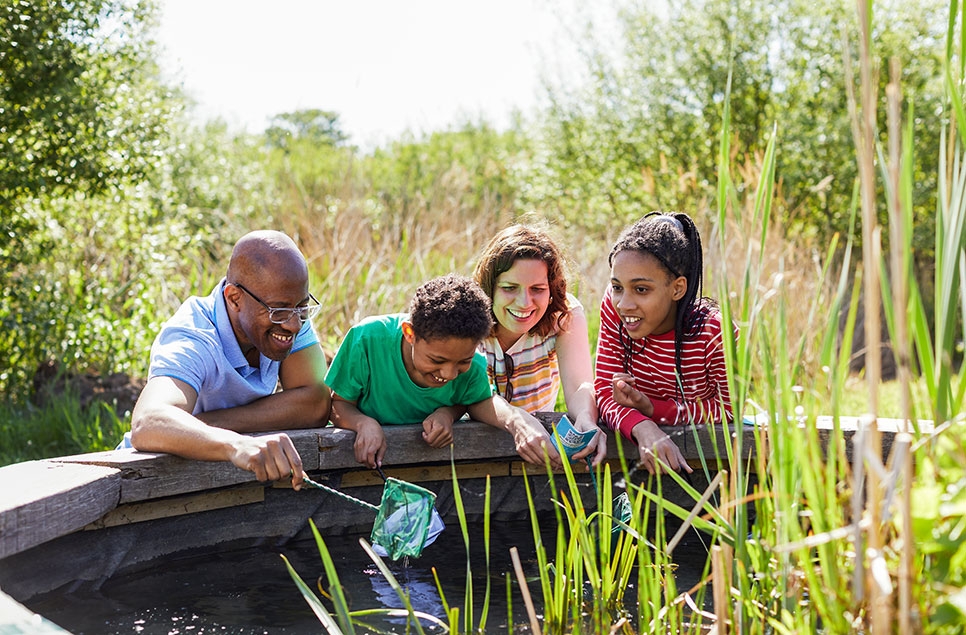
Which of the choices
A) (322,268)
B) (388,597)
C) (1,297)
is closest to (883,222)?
(322,268)

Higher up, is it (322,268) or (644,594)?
(322,268)

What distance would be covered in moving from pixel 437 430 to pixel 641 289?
86 centimetres

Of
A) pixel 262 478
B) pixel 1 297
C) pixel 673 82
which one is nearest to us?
pixel 262 478

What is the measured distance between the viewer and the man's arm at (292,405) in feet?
10.7

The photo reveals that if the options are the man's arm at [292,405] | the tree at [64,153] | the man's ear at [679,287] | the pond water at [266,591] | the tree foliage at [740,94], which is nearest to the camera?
the pond water at [266,591]

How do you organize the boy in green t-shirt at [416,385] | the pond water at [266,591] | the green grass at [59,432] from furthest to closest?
the green grass at [59,432], the boy in green t-shirt at [416,385], the pond water at [266,591]

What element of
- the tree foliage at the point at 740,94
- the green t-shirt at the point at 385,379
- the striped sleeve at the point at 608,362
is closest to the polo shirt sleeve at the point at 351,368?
the green t-shirt at the point at 385,379

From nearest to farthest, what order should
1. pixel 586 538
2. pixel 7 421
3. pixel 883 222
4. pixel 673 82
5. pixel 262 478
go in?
1. pixel 586 538
2. pixel 262 478
3. pixel 7 421
4. pixel 673 82
5. pixel 883 222

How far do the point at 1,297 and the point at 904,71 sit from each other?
1054 centimetres

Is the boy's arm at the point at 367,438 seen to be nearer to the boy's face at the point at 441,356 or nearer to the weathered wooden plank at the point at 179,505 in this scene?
the boy's face at the point at 441,356

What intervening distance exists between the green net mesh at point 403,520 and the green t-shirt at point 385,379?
58 cm

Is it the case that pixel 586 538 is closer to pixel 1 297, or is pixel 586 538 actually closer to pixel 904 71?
pixel 1 297

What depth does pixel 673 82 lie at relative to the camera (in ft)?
38.9

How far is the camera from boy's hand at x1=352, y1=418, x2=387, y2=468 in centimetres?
317
